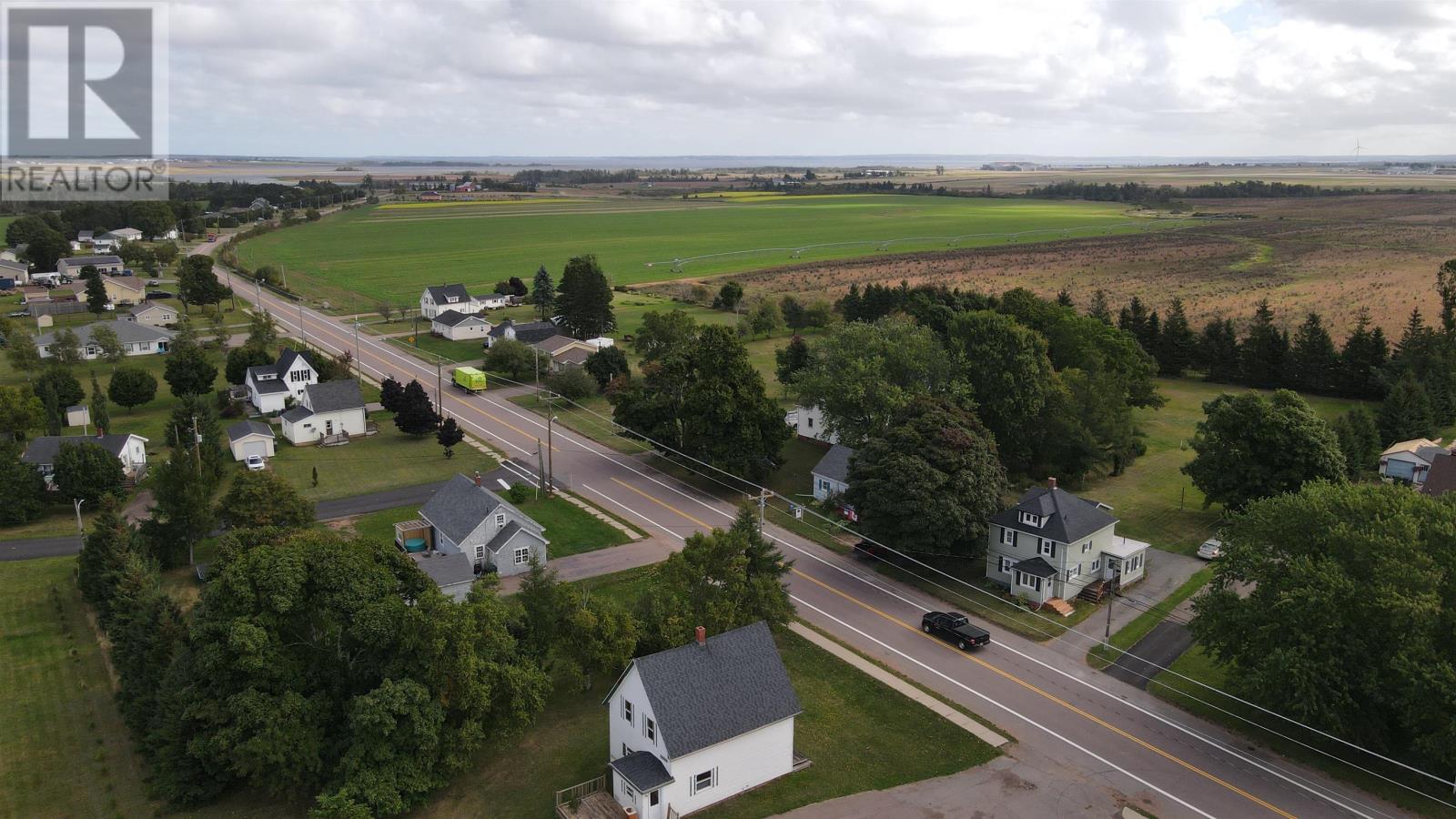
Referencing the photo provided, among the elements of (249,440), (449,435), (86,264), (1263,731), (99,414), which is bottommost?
(1263,731)

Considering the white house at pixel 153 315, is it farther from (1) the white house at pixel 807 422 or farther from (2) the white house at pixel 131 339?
(1) the white house at pixel 807 422

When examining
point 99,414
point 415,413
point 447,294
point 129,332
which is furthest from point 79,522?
point 447,294

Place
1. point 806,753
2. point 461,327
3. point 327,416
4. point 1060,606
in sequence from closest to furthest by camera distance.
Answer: point 806,753 < point 1060,606 < point 327,416 < point 461,327

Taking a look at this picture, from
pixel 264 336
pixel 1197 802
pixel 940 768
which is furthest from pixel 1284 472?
pixel 264 336

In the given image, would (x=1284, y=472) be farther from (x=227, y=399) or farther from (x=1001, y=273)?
(x=1001, y=273)

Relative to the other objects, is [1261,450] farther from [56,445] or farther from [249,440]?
[56,445]

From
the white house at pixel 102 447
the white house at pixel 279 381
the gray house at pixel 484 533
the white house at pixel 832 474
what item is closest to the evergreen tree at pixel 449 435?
the gray house at pixel 484 533

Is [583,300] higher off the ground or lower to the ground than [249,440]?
higher

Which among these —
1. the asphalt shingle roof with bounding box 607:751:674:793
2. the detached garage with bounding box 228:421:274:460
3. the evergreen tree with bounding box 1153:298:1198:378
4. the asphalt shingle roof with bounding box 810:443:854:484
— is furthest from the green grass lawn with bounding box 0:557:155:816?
the evergreen tree with bounding box 1153:298:1198:378
